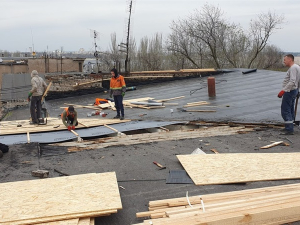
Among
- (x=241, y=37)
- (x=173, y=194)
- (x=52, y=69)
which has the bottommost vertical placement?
(x=173, y=194)

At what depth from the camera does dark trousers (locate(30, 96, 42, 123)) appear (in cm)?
998

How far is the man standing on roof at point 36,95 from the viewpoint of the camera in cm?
981

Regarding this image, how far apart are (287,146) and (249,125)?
1.75 metres

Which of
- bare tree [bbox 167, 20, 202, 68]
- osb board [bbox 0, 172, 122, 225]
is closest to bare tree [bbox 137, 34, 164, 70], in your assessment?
bare tree [bbox 167, 20, 202, 68]

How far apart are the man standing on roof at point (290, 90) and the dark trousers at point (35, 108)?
7.21m

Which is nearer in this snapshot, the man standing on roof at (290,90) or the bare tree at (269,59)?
the man standing on roof at (290,90)

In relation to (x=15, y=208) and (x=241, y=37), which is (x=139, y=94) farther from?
(x=241, y=37)

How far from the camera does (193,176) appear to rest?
5219 millimetres

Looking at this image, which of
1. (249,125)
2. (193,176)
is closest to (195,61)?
(249,125)

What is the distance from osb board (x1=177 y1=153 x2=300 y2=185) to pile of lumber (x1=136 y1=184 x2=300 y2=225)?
71 centimetres

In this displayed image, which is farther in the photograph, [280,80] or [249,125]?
[280,80]

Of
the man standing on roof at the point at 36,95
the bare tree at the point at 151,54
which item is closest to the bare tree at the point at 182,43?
the bare tree at the point at 151,54

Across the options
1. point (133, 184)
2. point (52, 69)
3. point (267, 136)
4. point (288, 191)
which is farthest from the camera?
point (52, 69)

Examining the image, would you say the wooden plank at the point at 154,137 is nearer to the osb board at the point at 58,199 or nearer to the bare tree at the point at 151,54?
the osb board at the point at 58,199
